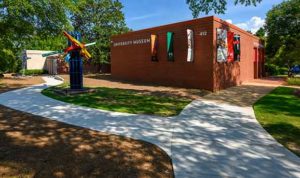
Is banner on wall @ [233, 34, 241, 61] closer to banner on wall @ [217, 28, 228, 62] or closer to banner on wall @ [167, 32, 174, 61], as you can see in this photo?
banner on wall @ [217, 28, 228, 62]

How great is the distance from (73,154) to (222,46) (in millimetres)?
13989

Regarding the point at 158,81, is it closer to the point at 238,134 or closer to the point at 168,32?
the point at 168,32

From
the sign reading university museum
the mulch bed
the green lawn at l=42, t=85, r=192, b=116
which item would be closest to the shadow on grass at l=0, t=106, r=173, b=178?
the mulch bed

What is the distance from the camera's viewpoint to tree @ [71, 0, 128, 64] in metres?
38.8

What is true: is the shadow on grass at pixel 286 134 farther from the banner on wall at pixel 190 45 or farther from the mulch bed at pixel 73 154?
the banner on wall at pixel 190 45

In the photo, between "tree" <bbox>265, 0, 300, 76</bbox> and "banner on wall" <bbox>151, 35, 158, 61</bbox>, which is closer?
"banner on wall" <bbox>151, 35, 158, 61</bbox>

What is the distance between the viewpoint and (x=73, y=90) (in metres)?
14.9

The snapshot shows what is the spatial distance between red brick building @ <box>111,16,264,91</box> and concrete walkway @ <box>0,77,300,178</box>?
5510mm

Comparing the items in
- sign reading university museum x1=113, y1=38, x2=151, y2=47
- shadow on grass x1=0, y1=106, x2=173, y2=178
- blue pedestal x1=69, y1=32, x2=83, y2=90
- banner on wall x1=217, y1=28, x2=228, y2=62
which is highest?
sign reading university museum x1=113, y1=38, x2=151, y2=47

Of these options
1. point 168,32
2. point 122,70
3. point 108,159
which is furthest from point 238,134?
point 122,70

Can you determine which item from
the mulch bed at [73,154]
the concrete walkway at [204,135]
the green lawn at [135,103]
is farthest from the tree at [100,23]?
the mulch bed at [73,154]

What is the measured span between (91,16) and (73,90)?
87.9 feet

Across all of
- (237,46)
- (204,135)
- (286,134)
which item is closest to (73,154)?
→ (204,135)

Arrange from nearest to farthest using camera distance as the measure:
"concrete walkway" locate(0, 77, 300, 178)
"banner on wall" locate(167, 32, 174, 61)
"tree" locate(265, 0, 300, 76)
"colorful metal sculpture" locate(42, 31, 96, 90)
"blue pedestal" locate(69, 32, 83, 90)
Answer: "concrete walkway" locate(0, 77, 300, 178)
"colorful metal sculpture" locate(42, 31, 96, 90)
"blue pedestal" locate(69, 32, 83, 90)
"banner on wall" locate(167, 32, 174, 61)
"tree" locate(265, 0, 300, 76)
